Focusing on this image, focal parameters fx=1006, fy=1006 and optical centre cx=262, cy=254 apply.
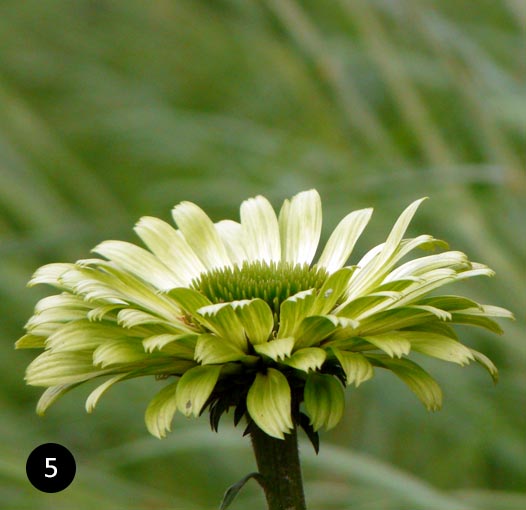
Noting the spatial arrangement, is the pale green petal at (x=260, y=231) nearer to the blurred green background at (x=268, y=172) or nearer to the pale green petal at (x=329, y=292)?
the pale green petal at (x=329, y=292)

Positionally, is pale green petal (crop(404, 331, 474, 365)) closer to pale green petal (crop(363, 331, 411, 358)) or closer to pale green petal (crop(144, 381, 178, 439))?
pale green petal (crop(363, 331, 411, 358))

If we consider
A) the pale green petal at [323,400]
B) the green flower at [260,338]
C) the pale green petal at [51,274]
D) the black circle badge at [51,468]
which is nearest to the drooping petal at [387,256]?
the green flower at [260,338]

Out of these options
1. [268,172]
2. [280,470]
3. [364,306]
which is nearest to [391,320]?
[364,306]

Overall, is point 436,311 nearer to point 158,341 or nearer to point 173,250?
point 158,341

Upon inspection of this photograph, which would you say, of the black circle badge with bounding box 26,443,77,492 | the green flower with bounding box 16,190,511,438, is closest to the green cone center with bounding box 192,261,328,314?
the green flower with bounding box 16,190,511,438

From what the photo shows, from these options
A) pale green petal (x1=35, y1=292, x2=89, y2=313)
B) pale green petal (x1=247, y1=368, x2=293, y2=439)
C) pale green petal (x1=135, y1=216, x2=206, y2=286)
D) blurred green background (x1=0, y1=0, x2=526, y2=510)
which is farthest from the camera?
blurred green background (x1=0, y1=0, x2=526, y2=510)

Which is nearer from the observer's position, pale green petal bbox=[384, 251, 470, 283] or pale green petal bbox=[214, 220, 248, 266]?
pale green petal bbox=[384, 251, 470, 283]
